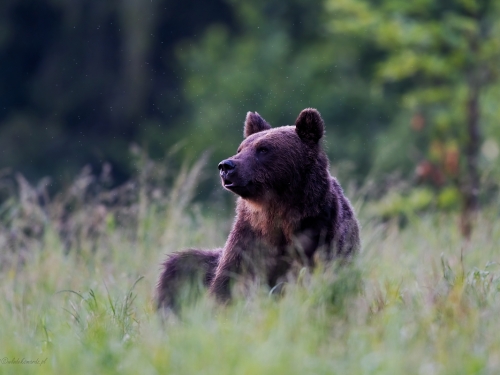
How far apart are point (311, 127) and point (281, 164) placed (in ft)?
1.07

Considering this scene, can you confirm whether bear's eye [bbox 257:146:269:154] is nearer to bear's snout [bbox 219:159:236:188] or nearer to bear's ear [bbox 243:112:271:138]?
bear's snout [bbox 219:159:236:188]

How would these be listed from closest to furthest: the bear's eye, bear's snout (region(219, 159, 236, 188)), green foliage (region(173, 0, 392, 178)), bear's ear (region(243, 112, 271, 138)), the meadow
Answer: the meadow → bear's snout (region(219, 159, 236, 188)) → the bear's eye → bear's ear (region(243, 112, 271, 138)) → green foliage (region(173, 0, 392, 178))

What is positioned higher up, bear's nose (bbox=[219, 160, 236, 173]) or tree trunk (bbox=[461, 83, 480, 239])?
bear's nose (bbox=[219, 160, 236, 173])

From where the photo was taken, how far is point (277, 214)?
5.25 meters

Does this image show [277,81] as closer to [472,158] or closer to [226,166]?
[472,158]

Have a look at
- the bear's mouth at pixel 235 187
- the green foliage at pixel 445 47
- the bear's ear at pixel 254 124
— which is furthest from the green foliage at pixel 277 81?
the bear's mouth at pixel 235 187

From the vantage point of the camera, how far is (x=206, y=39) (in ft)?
81.1

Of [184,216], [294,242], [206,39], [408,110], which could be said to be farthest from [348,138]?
[294,242]

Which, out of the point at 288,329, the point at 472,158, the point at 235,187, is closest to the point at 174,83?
the point at 472,158

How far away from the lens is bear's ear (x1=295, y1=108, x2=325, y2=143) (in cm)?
545

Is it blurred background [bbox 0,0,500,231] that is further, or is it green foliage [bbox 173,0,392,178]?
green foliage [bbox 173,0,392,178]

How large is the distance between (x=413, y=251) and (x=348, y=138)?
1320 centimetres

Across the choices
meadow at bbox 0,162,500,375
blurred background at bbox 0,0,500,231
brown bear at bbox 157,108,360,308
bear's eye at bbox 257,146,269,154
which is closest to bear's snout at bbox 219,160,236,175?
brown bear at bbox 157,108,360,308

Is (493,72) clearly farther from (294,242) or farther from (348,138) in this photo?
(348,138)
